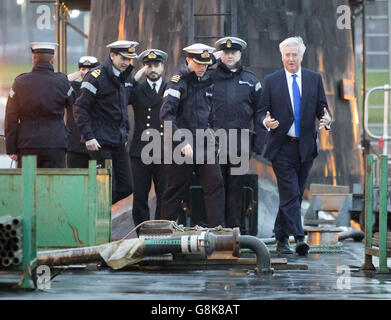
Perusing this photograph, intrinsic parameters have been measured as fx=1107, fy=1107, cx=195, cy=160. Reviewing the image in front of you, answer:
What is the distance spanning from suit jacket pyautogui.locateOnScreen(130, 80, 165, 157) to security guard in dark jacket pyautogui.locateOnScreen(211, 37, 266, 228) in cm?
70

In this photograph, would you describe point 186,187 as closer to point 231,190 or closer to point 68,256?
point 231,190

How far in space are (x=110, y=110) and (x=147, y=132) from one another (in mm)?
887

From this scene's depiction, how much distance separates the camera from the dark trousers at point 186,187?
10.3 m

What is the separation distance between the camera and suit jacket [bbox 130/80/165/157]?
11.5m

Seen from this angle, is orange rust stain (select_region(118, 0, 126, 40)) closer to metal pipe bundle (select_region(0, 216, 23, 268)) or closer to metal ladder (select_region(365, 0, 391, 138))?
metal pipe bundle (select_region(0, 216, 23, 268))

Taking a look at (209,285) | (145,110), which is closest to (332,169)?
(145,110)

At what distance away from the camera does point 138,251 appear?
8031mm

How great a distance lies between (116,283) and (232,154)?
4.02 m

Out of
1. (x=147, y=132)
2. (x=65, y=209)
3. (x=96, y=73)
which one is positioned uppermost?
(x=96, y=73)

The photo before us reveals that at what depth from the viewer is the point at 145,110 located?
11555mm

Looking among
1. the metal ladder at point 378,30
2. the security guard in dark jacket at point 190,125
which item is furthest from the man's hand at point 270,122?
the metal ladder at point 378,30

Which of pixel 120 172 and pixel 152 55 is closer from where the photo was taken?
pixel 120 172

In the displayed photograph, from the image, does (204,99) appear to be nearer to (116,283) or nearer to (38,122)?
(38,122)
